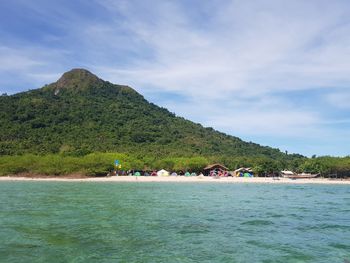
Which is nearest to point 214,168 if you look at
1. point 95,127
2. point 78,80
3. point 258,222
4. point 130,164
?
point 130,164

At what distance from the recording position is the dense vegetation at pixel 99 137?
9056 cm

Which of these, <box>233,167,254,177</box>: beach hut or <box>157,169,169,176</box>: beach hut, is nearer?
<box>157,169,169,176</box>: beach hut

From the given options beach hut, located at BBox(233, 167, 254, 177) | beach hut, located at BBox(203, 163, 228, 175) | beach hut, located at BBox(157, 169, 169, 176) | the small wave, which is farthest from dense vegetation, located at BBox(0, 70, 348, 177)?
the small wave

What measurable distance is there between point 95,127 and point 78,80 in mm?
67269

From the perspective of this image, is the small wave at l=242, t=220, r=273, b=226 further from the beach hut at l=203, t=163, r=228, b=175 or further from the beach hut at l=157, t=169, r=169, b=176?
the beach hut at l=203, t=163, r=228, b=175

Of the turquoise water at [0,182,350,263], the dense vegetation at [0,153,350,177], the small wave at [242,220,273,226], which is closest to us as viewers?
the turquoise water at [0,182,350,263]

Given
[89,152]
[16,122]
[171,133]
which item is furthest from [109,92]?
[89,152]

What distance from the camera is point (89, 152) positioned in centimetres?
9638

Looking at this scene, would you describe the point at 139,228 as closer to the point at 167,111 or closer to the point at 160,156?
the point at 160,156

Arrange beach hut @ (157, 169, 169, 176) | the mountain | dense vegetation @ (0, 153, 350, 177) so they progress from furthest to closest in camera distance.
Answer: the mountain < beach hut @ (157, 169, 169, 176) < dense vegetation @ (0, 153, 350, 177)

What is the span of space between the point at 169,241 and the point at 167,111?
Result: 165 metres

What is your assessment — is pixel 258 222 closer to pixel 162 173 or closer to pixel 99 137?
pixel 162 173

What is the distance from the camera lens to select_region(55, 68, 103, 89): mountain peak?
579 feet

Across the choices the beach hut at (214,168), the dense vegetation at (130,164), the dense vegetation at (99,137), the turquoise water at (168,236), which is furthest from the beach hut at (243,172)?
the turquoise water at (168,236)
